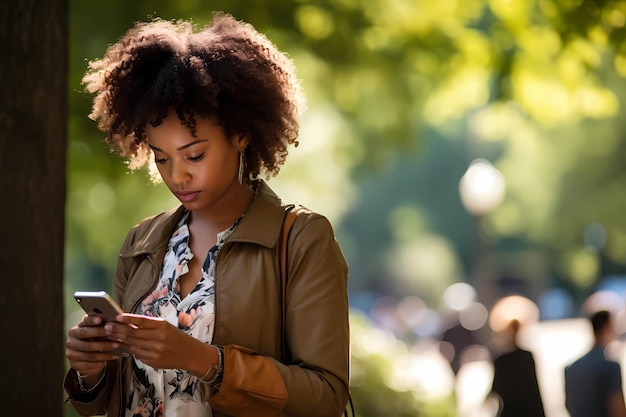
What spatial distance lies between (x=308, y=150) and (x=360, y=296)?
33.4 metres

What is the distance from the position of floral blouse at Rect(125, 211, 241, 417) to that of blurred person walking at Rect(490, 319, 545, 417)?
5.34m

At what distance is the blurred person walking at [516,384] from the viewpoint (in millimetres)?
8234

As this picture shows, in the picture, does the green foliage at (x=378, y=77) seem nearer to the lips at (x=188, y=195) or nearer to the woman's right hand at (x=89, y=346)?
the lips at (x=188, y=195)

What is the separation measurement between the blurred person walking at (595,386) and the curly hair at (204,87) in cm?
529

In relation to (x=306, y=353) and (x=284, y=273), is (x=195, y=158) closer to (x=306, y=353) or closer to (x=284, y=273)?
(x=284, y=273)

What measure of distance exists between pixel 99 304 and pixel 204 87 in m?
0.73

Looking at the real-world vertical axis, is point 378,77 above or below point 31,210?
above

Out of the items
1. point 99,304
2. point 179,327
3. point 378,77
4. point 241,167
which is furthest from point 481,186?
point 99,304

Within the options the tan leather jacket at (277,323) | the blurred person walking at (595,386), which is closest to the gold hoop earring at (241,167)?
the tan leather jacket at (277,323)

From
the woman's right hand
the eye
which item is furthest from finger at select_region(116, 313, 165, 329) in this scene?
the eye

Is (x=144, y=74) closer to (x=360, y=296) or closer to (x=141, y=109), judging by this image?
(x=141, y=109)

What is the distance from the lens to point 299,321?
315 cm

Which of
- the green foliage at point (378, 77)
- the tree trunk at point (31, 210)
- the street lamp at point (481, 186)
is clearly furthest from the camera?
the street lamp at point (481, 186)

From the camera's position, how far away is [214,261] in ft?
10.9
